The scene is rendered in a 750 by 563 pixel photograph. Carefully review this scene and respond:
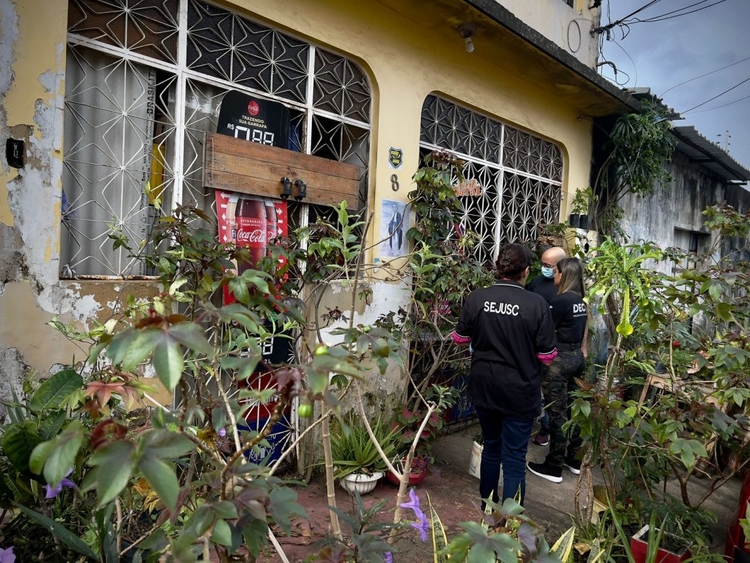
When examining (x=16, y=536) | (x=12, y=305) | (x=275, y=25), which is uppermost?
(x=275, y=25)

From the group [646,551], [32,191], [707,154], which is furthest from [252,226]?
[707,154]

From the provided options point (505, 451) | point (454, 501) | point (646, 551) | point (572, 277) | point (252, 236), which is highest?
point (252, 236)

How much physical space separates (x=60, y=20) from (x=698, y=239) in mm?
11606

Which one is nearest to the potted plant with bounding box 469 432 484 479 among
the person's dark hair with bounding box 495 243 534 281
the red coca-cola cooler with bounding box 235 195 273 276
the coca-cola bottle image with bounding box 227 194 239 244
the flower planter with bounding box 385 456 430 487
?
the flower planter with bounding box 385 456 430 487

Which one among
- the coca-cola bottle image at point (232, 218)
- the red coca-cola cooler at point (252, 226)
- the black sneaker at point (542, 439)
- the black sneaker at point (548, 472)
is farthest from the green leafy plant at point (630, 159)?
the coca-cola bottle image at point (232, 218)

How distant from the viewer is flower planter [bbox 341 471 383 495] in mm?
3449

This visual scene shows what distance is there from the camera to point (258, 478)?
1150mm

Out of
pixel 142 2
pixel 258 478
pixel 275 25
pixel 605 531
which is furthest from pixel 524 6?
pixel 258 478

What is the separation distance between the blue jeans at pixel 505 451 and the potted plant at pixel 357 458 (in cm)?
72

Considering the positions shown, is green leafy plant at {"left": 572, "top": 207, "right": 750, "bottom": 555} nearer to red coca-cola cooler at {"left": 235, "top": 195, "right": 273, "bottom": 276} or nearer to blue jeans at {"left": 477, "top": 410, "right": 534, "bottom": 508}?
blue jeans at {"left": 477, "top": 410, "right": 534, "bottom": 508}

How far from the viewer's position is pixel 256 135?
3.46 m

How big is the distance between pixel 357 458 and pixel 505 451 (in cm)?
102

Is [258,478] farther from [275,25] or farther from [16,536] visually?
[275,25]

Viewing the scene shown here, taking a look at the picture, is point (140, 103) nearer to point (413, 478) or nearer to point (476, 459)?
point (413, 478)
